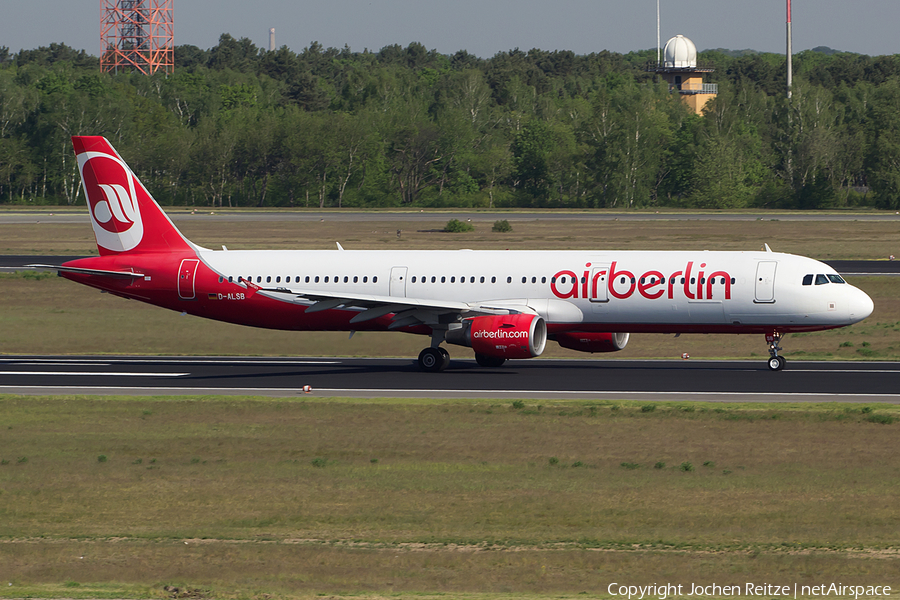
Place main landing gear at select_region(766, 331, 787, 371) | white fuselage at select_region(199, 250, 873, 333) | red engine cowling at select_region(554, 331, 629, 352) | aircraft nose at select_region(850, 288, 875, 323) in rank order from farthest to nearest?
red engine cowling at select_region(554, 331, 629, 352), main landing gear at select_region(766, 331, 787, 371), white fuselage at select_region(199, 250, 873, 333), aircraft nose at select_region(850, 288, 875, 323)

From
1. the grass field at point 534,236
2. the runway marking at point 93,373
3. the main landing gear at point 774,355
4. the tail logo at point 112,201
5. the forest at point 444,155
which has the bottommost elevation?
the runway marking at point 93,373

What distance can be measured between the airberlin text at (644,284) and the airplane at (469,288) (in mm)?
35

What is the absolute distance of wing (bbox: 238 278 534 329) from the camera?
39656 mm

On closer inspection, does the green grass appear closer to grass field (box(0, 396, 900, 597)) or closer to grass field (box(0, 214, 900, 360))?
grass field (box(0, 214, 900, 360))

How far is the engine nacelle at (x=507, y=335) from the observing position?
37844 mm

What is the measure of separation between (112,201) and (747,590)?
113 ft

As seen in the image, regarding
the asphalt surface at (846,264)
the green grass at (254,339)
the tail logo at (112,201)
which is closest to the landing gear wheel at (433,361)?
the green grass at (254,339)

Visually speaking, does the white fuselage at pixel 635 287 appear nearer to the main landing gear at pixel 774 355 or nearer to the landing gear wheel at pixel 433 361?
the main landing gear at pixel 774 355

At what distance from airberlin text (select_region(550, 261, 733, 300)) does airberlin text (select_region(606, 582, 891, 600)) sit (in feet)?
77.3

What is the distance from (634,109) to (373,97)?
167ft

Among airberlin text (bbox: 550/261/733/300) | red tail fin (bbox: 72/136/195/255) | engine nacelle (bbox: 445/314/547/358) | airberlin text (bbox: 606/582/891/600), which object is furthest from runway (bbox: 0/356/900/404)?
airberlin text (bbox: 606/582/891/600)

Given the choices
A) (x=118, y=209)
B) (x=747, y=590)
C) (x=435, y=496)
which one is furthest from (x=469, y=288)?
(x=747, y=590)

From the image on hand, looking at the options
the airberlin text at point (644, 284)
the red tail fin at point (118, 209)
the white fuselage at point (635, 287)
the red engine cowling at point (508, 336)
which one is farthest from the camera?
the red tail fin at point (118, 209)

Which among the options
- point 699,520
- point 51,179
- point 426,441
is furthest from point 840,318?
point 51,179
